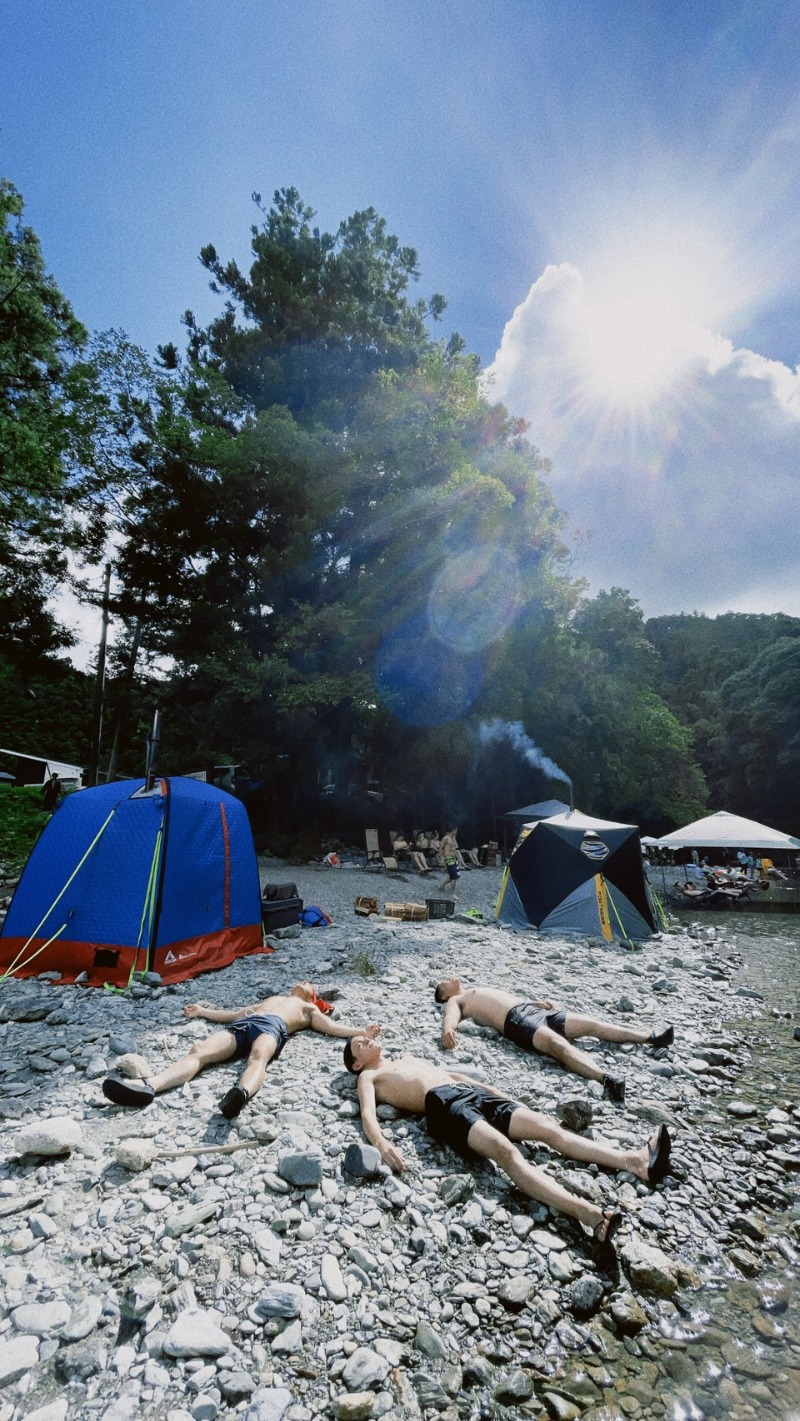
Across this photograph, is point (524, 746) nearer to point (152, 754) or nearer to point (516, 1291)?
point (152, 754)

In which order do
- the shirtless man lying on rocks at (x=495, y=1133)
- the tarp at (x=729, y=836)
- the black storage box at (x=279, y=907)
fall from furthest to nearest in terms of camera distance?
the tarp at (x=729, y=836) → the black storage box at (x=279, y=907) → the shirtless man lying on rocks at (x=495, y=1133)

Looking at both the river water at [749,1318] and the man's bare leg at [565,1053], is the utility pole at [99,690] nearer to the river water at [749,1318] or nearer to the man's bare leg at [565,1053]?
the man's bare leg at [565,1053]

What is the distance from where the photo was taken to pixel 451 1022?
5.61 meters

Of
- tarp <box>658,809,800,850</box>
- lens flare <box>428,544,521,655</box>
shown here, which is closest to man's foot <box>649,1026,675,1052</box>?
tarp <box>658,809,800,850</box>

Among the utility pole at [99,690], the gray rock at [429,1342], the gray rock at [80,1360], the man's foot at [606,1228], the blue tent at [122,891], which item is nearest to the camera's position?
the gray rock at [80,1360]

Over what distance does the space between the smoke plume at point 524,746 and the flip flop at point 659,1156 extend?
939 inches

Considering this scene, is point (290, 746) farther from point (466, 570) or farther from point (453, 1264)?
point (453, 1264)

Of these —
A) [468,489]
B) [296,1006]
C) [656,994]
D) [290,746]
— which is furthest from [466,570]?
[296,1006]

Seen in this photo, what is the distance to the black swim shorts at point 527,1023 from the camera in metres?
5.46

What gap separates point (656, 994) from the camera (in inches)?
319

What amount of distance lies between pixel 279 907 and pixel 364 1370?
803 cm

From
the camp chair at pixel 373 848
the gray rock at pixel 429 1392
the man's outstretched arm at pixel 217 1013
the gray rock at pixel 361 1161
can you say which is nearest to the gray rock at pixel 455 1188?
the gray rock at pixel 361 1161

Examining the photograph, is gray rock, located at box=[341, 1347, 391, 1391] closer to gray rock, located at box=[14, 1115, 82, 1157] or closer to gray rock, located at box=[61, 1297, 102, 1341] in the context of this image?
gray rock, located at box=[61, 1297, 102, 1341]

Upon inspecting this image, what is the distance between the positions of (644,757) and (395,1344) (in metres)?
36.4
